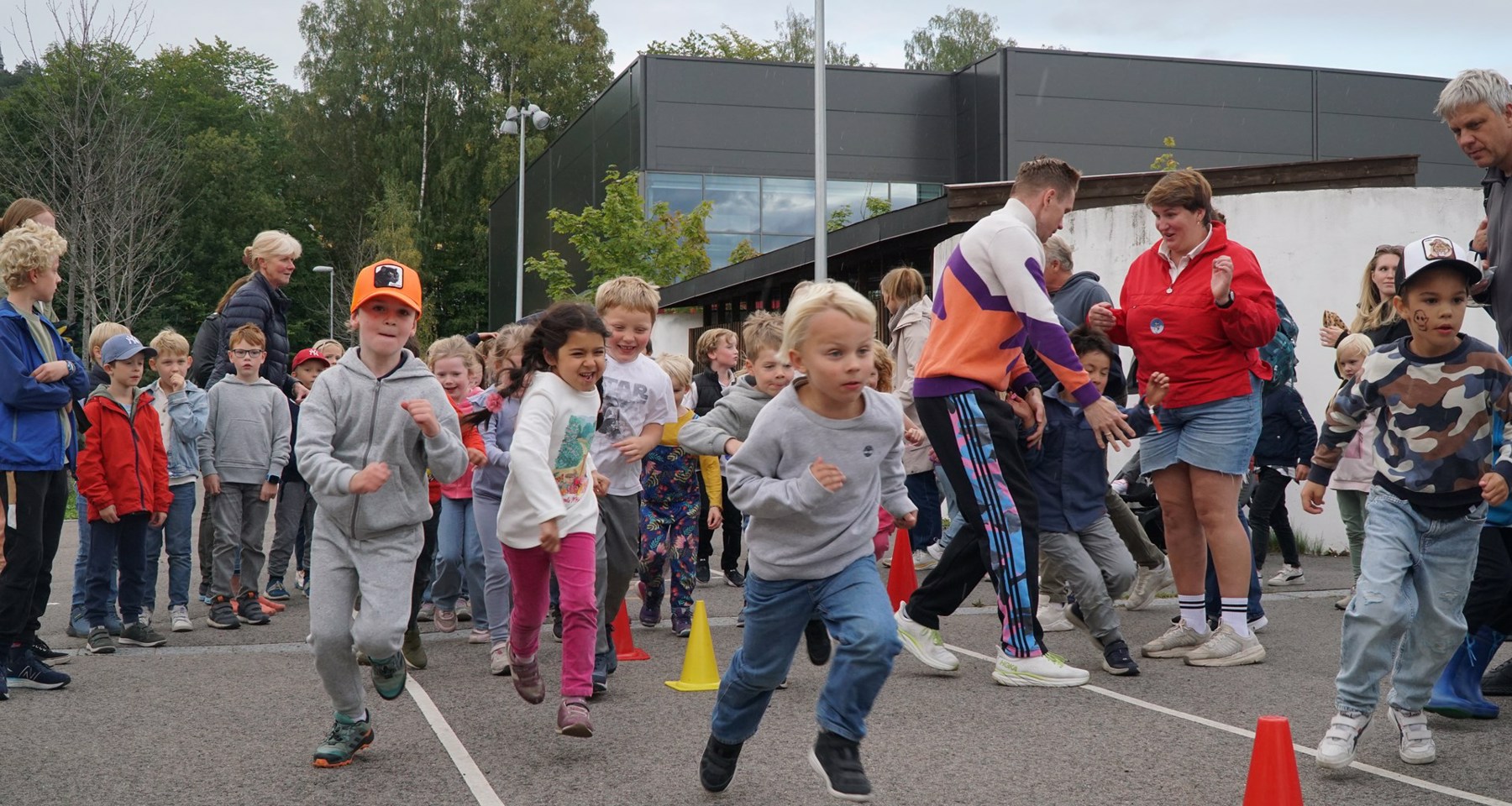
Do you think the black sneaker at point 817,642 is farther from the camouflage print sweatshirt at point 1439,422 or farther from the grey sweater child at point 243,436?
the grey sweater child at point 243,436

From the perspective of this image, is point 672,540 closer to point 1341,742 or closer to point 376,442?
point 376,442

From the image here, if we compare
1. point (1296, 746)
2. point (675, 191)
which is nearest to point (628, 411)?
point (1296, 746)

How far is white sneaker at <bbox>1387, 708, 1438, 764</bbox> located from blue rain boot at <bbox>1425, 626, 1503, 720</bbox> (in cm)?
74

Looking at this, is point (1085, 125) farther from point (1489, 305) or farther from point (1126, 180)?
Result: point (1489, 305)

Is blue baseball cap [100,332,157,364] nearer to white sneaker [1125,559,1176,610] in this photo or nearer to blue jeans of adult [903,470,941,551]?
blue jeans of adult [903,470,941,551]

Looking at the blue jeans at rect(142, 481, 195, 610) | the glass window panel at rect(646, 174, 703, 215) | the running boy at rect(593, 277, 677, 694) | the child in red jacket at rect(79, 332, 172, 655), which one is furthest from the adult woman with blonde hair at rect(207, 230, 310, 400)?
the glass window panel at rect(646, 174, 703, 215)

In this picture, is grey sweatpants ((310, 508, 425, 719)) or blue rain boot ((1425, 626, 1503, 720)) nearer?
grey sweatpants ((310, 508, 425, 719))

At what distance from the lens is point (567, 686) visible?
5.29 m

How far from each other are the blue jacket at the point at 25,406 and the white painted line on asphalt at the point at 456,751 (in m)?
2.08

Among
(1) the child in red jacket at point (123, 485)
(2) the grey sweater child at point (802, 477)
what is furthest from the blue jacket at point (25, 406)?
(2) the grey sweater child at point (802, 477)

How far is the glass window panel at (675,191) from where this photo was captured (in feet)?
122

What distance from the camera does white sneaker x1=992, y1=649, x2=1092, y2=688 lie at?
20.0ft

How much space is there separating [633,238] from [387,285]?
89.9 feet

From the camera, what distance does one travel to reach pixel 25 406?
634 centimetres
